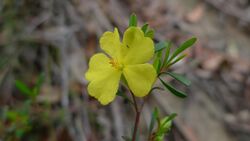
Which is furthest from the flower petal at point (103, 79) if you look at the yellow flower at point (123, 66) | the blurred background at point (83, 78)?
the blurred background at point (83, 78)

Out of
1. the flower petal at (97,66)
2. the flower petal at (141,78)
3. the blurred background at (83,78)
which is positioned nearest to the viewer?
the flower petal at (141,78)

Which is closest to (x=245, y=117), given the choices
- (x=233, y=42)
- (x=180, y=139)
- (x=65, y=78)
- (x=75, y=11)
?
(x=180, y=139)

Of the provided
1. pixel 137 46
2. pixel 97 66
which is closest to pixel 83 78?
pixel 97 66

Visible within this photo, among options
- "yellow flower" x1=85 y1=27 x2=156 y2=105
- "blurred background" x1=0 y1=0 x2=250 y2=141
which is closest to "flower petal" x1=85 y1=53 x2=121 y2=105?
"yellow flower" x1=85 y1=27 x2=156 y2=105

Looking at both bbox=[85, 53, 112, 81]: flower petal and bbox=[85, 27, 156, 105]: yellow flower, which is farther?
bbox=[85, 53, 112, 81]: flower petal

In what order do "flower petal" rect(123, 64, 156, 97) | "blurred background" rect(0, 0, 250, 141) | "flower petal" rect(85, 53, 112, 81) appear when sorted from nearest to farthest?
1. "flower petal" rect(123, 64, 156, 97)
2. "flower petal" rect(85, 53, 112, 81)
3. "blurred background" rect(0, 0, 250, 141)

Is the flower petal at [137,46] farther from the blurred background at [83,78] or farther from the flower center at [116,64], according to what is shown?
the blurred background at [83,78]

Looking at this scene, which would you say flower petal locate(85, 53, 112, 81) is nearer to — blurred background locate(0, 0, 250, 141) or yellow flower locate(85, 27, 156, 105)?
yellow flower locate(85, 27, 156, 105)

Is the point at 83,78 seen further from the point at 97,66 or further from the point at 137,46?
the point at 137,46
